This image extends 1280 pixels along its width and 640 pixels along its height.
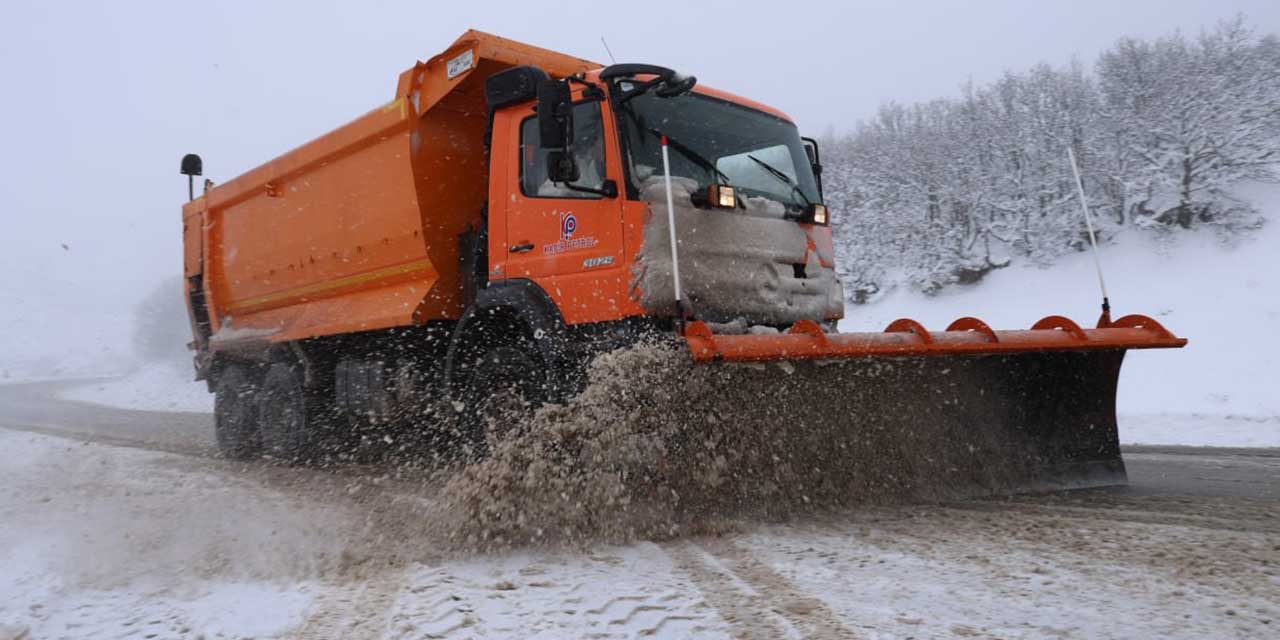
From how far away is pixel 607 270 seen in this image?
4.32 m

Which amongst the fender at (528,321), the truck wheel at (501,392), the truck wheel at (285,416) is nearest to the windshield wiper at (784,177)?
the fender at (528,321)

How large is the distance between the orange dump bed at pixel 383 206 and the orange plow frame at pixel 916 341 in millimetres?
2721

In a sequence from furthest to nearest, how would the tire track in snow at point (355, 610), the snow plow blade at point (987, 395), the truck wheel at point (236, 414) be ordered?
the truck wheel at point (236, 414)
the snow plow blade at point (987, 395)
the tire track in snow at point (355, 610)

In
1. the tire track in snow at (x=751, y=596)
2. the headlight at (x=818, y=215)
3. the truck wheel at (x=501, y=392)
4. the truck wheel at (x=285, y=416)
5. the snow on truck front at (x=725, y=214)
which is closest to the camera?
the tire track in snow at (x=751, y=596)

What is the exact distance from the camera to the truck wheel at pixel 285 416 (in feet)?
24.0

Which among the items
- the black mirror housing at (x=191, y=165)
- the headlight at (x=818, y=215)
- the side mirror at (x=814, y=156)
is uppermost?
the black mirror housing at (x=191, y=165)

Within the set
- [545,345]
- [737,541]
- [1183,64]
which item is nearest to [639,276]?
[545,345]

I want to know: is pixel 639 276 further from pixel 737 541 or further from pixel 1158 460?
pixel 1158 460

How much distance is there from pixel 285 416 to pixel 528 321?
4.00m

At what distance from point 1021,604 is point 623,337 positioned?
2.17 metres

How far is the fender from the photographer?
446 centimetres

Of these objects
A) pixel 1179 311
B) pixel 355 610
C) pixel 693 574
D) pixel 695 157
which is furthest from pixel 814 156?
pixel 1179 311

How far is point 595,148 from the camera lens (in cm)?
450

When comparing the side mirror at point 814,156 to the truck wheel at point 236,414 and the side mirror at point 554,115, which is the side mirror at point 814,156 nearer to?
the side mirror at point 554,115
